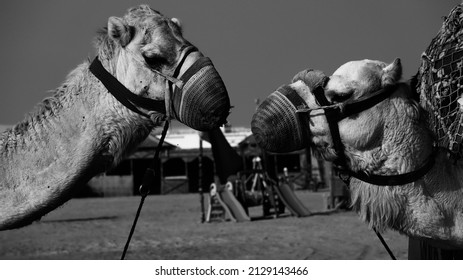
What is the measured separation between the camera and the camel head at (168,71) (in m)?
3.03

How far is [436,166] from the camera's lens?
308 centimetres

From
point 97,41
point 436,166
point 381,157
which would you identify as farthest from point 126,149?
point 436,166

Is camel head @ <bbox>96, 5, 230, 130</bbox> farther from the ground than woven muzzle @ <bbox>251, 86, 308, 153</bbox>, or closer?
farther from the ground

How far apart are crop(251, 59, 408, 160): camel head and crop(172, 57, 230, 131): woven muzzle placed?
241mm

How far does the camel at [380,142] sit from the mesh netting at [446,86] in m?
0.07

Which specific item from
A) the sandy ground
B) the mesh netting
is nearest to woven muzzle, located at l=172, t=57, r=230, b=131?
the mesh netting

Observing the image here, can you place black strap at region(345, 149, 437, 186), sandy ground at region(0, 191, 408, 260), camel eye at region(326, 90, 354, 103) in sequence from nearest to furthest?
black strap at region(345, 149, 437, 186)
camel eye at region(326, 90, 354, 103)
sandy ground at region(0, 191, 408, 260)

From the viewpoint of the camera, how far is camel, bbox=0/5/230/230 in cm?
305

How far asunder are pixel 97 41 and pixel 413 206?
1.77 meters

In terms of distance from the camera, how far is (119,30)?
123 inches

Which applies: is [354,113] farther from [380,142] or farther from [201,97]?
[201,97]

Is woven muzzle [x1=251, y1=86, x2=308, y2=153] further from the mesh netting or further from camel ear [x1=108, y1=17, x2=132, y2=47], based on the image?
camel ear [x1=108, y1=17, x2=132, y2=47]

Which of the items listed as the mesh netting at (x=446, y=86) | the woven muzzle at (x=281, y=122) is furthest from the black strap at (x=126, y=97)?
the mesh netting at (x=446, y=86)

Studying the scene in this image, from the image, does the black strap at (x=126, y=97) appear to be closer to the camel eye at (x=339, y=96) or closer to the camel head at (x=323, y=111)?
the camel head at (x=323, y=111)
